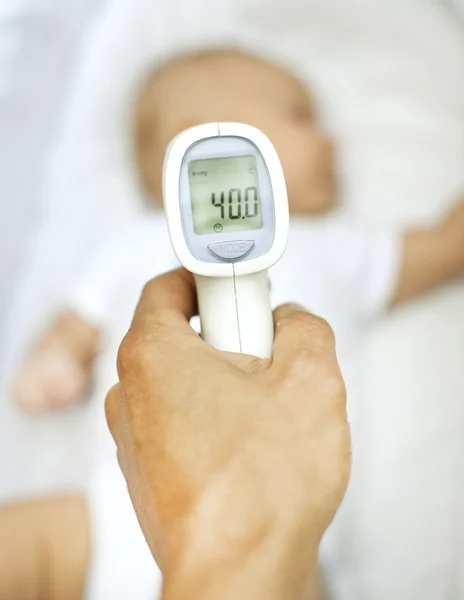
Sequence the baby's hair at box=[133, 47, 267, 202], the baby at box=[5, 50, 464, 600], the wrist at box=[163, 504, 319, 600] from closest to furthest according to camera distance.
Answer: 1. the wrist at box=[163, 504, 319, 600]
2. the baby at box=[5, 50, 464, 600]
3. the baby's hair at box=[133, 47, 267, 202]

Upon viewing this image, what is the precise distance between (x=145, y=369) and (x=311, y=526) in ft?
0.46

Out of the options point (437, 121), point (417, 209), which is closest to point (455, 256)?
point (417, 209)

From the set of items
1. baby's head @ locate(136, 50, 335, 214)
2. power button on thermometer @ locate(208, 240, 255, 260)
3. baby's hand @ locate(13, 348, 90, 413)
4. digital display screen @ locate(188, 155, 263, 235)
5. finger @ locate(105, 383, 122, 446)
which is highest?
baby's head @ locate(136, 50, 335, 214)

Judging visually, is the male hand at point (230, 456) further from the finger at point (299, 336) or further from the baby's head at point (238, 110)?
the baby's head at point (238, 110)

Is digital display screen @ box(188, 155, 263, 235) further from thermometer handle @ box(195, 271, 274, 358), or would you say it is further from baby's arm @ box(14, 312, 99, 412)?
baby's arm @ box(14, 312, 99, 412)

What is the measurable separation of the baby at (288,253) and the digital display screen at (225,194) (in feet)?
0.82

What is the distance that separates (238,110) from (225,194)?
0.38 meters

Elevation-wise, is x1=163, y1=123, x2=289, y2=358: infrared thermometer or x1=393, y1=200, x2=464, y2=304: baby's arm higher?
x1=163, y1=123, x2=289, y2=358: infrared thermometer

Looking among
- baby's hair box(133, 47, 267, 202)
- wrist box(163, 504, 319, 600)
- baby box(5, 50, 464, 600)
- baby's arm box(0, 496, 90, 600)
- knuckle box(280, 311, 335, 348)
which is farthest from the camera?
baby's hair box(133, 47, 267, 202)

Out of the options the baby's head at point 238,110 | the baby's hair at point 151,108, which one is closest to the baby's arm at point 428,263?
the baby's head at point 238,110

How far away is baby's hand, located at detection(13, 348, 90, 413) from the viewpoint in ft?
2.78

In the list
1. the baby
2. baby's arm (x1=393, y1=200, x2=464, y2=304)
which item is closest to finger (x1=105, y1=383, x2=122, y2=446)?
the baby

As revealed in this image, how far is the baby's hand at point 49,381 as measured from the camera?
849 mm

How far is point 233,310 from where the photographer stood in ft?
1.72
